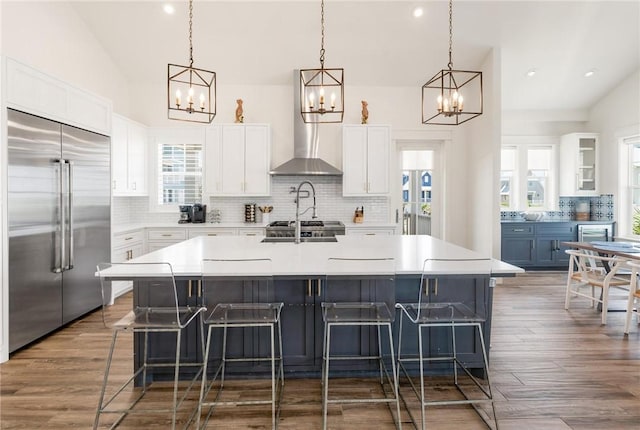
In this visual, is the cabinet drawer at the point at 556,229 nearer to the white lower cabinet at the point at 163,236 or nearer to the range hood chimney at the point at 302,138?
the range hood chimney at the point at 302,138

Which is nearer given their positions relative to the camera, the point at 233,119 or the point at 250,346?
the point at 250,346

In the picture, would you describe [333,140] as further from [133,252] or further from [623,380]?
[623,380]

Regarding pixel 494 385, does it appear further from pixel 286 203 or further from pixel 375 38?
pixel 375 38

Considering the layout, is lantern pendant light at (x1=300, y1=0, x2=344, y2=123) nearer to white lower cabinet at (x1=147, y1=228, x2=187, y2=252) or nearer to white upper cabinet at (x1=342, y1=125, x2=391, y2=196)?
white upper cabinet at (x1=342, y1=125, x2=391, y2=196)

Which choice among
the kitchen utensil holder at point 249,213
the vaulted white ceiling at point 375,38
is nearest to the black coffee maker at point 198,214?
the kitchen utensil holder at point 249,213

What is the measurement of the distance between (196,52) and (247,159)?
5.68ft

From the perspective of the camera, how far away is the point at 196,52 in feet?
18.0

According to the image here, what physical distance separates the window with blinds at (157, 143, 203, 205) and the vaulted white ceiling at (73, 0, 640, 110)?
115 cm

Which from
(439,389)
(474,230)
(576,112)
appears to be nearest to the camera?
(439,389)

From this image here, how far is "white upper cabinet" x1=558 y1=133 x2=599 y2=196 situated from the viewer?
268 inches

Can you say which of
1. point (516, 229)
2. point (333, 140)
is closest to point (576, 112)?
point (516, 229)

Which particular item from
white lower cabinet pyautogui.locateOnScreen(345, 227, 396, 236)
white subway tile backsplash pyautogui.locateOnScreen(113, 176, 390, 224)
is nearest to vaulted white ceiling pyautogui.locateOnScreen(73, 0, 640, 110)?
white subway tile backsplash pyautogui.locateOnScreen(113, 176, 390, 224)

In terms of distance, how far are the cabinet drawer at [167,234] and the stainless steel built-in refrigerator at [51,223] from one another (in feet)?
3.66

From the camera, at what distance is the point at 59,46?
14.5 feet
